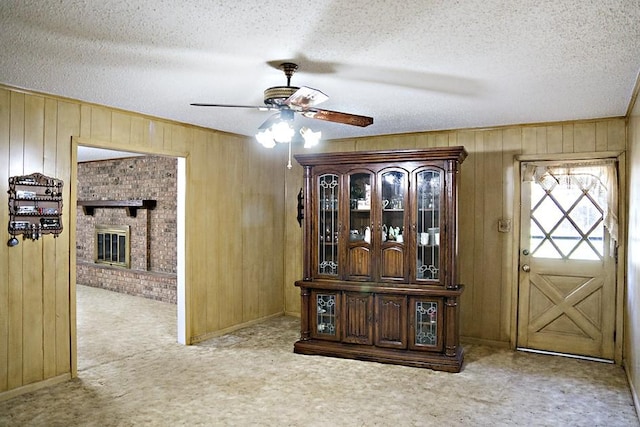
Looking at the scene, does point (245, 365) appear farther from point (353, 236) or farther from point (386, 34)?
point (386, 34)

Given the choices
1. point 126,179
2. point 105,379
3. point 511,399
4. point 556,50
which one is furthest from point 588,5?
point 126,179

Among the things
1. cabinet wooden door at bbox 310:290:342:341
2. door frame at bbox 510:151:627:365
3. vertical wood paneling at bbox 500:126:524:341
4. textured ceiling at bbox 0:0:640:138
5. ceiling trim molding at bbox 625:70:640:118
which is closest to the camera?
textured ceiling at bbox 0:0:640:138

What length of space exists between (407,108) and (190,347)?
325 cm

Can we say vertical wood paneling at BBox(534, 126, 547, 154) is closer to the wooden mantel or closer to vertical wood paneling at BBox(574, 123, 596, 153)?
vertical wood paneling at BBox(574, 123, 596, 153)

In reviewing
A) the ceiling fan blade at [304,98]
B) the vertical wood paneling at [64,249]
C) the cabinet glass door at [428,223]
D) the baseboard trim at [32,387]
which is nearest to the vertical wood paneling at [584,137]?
the cabinet glass door at [428,223]

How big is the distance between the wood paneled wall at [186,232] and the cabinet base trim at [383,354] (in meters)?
1.30

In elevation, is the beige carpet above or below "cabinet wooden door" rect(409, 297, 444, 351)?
below

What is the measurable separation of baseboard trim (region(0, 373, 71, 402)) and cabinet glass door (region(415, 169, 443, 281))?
3.21 m

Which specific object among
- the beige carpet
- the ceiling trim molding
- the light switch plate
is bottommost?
the beige carpet

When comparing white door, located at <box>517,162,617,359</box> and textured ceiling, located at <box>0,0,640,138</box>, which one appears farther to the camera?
white door, located at <box>517,162,617,359</box>

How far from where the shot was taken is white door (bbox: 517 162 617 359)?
4.44m

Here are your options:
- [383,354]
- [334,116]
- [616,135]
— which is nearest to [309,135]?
[334,116]

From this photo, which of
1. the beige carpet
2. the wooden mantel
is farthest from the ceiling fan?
the wooden mantel

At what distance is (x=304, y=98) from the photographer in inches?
107
